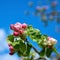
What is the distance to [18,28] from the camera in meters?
2.48

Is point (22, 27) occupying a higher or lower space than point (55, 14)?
lower

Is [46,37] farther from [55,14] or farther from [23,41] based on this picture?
[55,14]

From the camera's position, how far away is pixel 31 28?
8.25 feet

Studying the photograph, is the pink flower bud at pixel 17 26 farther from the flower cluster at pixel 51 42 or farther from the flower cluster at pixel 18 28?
the flower cluster at pixel 51 42

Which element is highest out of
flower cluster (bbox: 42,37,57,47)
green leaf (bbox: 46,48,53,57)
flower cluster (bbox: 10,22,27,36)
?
flower cluster (bbox: 10,22,27,36)

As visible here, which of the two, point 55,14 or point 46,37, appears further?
point 55,14

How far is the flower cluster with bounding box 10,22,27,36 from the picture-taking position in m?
2.44

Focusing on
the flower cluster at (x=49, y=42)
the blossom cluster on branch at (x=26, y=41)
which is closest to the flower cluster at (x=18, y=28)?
the blossom cluster on branch at (x=26, y=41)

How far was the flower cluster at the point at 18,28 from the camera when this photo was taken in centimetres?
244

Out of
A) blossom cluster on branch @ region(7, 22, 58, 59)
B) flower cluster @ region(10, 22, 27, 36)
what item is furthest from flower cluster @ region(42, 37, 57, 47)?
flower cluster @ region(10, 22, 27, 36)

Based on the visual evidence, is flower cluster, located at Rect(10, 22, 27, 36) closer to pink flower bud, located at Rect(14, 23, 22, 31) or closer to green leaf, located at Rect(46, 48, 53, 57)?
pink flower bud, located at Rect(14, 23, 22, 31)

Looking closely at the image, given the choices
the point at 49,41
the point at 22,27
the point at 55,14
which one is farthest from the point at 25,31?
the point at 55,14

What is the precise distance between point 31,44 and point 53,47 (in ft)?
0.66

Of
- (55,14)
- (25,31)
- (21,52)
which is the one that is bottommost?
(21,52)
